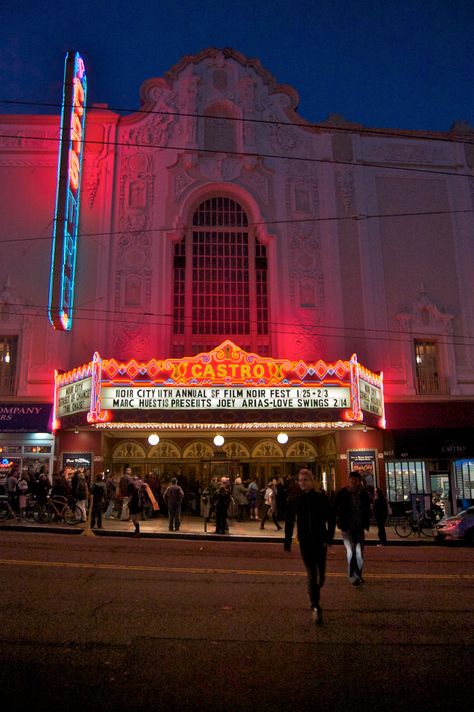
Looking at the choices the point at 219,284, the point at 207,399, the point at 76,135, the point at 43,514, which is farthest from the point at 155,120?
the point at 43,514

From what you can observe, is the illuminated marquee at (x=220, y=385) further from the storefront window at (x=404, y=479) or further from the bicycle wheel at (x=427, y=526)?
the storefront window at (x=404, y=479)

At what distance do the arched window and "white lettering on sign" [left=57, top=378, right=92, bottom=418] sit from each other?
176 inches

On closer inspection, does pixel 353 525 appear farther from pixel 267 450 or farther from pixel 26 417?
pixel 267 450

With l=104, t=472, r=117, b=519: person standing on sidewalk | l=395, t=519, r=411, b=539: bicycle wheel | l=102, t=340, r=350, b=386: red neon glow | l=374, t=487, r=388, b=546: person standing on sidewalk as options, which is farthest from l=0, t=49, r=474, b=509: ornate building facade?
l=374, t=487, r=388, b=546: person standing on sidewalk

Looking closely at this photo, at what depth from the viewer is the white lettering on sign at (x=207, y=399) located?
19.0m

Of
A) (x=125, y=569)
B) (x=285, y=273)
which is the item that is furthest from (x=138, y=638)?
(x=285, y=273)

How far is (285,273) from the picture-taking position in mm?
24031

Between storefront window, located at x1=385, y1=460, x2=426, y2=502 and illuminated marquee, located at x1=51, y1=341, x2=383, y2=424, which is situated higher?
illuminated marquee, located at x1=51, y1=341, x2=383, y2=424

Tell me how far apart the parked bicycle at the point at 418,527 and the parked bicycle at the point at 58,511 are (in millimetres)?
9671

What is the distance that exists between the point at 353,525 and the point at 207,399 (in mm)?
10478

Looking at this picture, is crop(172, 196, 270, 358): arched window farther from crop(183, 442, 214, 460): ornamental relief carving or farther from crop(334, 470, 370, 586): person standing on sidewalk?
crop(334, 470, 370, 586): person standing on sidewalk

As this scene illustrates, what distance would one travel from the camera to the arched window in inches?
925

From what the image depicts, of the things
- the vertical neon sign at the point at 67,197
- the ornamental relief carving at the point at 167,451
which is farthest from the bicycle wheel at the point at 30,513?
the ornamental relief carving at the point at 167,451

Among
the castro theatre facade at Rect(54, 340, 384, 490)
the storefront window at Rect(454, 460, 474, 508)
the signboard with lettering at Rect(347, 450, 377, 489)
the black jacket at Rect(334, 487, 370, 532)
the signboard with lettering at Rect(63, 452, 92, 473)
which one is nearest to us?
the black jacket at Rect(334, 487, 370, 532)
